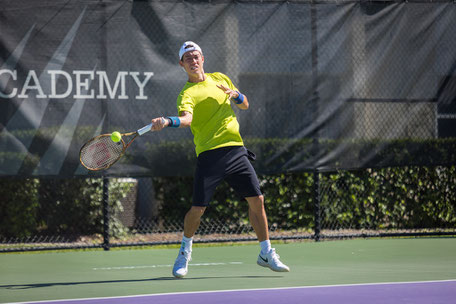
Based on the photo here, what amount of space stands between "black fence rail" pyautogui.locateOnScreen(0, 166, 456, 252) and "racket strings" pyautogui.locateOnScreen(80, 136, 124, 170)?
317cm

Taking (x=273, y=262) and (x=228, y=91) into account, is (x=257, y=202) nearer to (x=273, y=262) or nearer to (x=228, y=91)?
(x=273, y=262)

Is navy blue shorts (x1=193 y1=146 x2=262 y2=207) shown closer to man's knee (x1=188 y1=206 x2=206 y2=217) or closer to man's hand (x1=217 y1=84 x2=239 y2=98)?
man's knee (x1=188 y1=206 x2=206 y2=217)

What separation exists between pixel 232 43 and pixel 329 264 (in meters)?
2.88

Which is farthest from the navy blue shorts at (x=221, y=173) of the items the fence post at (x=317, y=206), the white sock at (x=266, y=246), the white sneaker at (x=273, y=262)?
the fence post at (x=317, y=206)

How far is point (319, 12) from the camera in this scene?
9.47 meters

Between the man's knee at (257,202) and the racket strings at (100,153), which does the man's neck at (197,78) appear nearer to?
the racket strings at (100,153)

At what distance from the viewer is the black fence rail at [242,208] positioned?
992cm

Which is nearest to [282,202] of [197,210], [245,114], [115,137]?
[245,114]

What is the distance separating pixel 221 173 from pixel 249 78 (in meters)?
2.83

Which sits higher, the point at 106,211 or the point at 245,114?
the point at 245,114

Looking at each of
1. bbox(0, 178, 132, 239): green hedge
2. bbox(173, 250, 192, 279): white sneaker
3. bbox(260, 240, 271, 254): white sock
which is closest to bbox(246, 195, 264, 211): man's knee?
bbox(260, 240, 271, 254): white sock

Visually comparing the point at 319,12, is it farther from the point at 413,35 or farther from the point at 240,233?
the point at 240,233

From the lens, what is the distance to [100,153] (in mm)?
6660

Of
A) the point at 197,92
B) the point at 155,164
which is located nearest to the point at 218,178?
the point at 197,92
